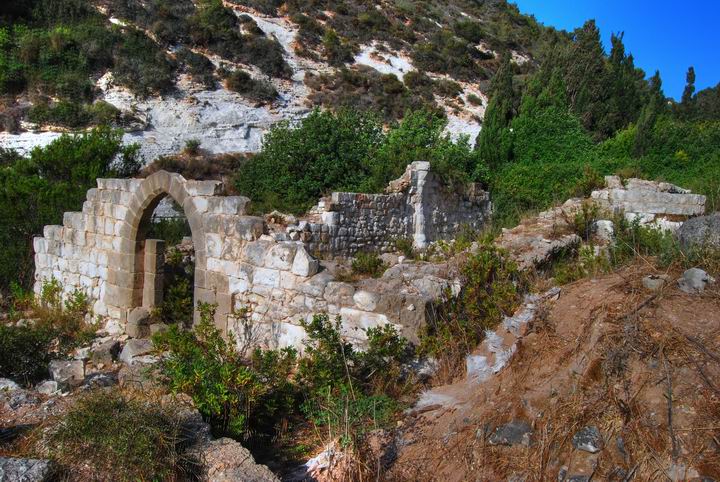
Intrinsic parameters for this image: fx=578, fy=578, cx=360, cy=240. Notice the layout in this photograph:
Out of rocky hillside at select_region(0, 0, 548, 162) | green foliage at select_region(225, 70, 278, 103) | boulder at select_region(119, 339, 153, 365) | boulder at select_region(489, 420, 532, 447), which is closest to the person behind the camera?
boulder at select_region(489, 420, 532, 447)

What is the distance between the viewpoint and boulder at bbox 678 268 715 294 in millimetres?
5004

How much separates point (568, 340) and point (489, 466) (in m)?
1.54

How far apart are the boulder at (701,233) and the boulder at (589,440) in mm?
3024

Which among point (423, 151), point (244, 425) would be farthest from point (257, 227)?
point (423, 151)

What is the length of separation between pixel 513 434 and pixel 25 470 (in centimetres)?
299

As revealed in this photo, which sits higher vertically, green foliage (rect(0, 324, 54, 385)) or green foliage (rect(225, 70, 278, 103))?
green foliage (rect(225, 70, 278, 103))

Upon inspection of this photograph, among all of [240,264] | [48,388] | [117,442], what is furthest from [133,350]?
[117,442]

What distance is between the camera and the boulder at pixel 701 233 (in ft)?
19.9

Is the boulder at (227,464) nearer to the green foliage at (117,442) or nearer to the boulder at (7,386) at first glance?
the green foliage at (117,442)

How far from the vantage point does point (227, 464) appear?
3652 millimetres

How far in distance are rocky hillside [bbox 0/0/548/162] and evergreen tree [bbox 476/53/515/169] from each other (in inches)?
428

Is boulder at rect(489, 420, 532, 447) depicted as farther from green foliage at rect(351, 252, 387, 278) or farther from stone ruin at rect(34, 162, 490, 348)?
green foliage at rect(351, 252, 387, 278)

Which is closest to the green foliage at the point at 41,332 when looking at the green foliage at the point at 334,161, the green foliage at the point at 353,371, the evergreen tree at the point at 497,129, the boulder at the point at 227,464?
the green foliage at the point at 353,371

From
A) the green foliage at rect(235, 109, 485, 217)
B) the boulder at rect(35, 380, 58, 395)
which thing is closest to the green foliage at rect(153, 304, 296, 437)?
the boulder at rect(35, 380, 58, 395)
